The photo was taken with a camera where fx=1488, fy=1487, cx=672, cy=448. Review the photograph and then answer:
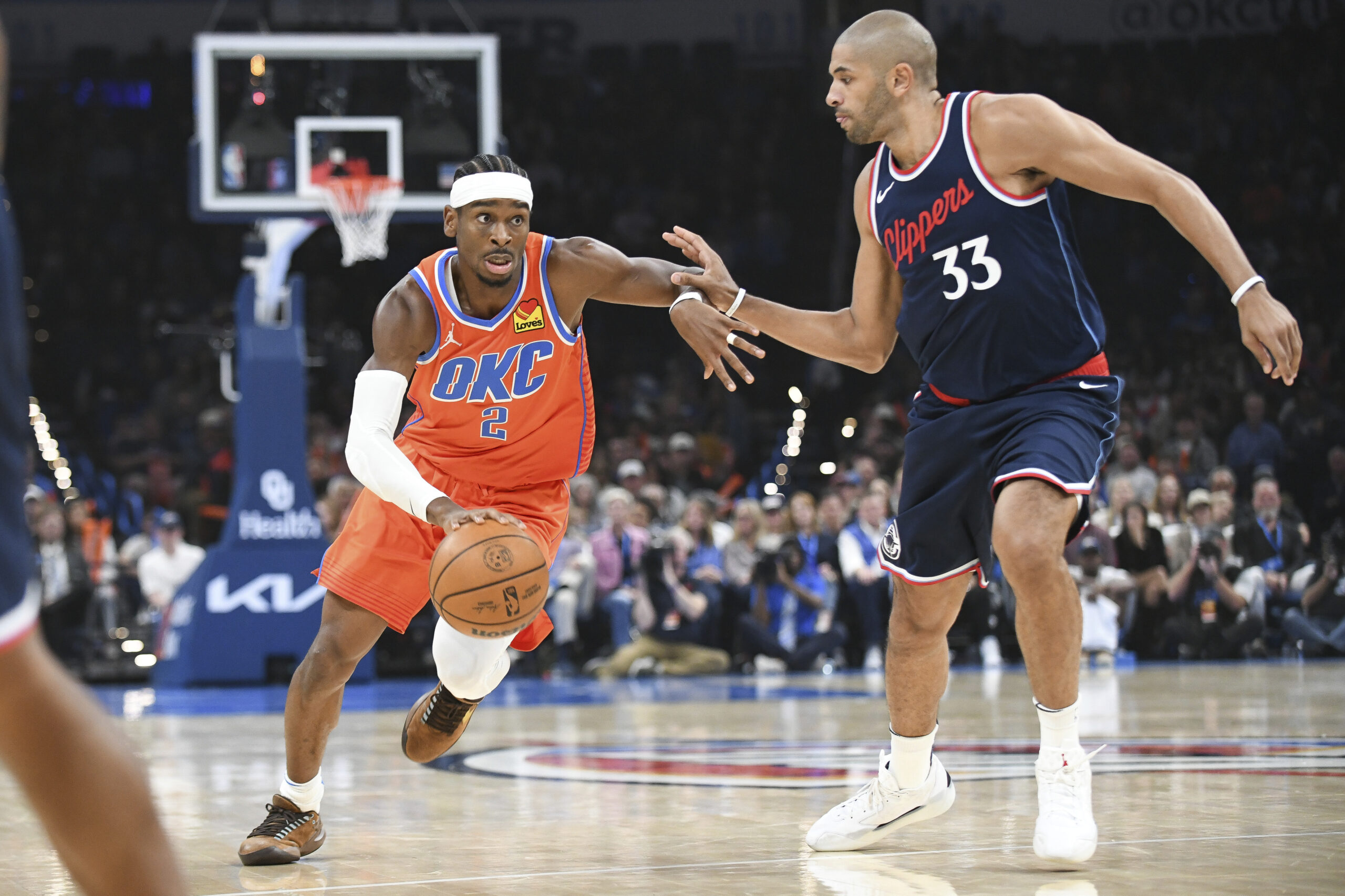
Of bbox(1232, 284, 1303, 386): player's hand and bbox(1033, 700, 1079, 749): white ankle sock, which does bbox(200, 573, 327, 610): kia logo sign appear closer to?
bbox(1033, 700, 1079, 749): white ankle sock

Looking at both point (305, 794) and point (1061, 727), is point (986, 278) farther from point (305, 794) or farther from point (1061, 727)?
point (305, 794)

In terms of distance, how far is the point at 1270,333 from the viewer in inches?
129

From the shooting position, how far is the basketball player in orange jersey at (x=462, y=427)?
156 inches

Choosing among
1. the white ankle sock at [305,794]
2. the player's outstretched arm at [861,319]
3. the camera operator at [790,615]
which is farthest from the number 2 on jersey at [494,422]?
the camera operator at [790,615]

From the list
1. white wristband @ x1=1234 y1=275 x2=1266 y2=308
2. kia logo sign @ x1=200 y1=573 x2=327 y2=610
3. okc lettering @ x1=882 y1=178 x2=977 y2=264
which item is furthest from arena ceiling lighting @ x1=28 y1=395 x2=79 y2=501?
white wristband @ x1=1234 y1=275 x2=1266 y2=308

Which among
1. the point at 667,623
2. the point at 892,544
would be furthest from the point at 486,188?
the point at 667,623

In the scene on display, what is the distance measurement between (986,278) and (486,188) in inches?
56.8

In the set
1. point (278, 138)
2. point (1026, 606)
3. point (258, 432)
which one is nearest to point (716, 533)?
point (258, 432)

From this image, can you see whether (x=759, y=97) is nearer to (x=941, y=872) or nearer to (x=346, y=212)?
(x=346, y=212)

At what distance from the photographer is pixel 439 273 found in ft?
13.9

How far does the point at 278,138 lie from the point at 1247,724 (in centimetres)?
728

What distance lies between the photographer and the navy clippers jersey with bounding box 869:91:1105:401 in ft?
12.2

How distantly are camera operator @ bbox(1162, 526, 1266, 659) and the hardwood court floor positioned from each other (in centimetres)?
330

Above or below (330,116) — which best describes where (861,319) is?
below
